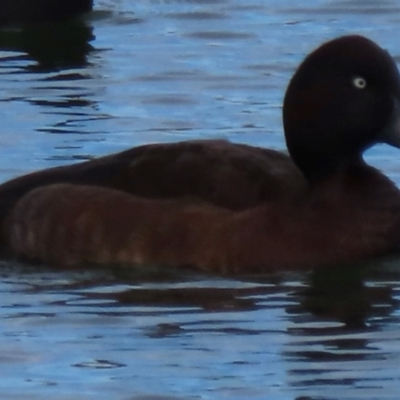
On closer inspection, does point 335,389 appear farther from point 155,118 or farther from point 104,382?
point 155,118

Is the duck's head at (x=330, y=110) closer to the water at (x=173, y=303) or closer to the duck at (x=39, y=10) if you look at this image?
the water at (x=173, y=303)

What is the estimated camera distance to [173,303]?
8461 millimetres

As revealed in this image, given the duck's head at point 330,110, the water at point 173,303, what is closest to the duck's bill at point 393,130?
the duck's head at point 330,110

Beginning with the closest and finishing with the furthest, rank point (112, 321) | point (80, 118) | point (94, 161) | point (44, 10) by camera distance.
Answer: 1. point (112, 321)
2. point (94, 161)
3. point (80, 118)
4. point (44, 10)

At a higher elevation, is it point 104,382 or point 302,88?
point 302,88

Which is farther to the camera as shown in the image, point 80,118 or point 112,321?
point 80,118

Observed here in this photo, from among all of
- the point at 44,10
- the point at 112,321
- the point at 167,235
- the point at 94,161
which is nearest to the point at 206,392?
the point at 112,321

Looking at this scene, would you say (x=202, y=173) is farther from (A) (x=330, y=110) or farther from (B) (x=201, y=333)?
(B) (x=201, y=333)

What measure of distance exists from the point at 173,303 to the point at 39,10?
681 centimetres

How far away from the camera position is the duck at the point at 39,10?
14.8 meters

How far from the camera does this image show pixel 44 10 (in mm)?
14953

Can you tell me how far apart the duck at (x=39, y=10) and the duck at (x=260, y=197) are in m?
5.70

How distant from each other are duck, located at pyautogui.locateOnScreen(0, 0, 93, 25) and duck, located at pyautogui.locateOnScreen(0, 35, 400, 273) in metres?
5.70

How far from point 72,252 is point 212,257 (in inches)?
26.7
